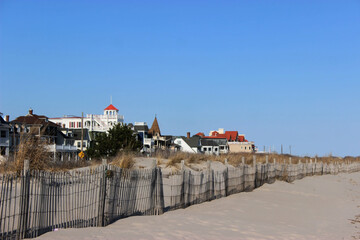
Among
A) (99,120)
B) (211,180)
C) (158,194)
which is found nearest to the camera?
(158,194)

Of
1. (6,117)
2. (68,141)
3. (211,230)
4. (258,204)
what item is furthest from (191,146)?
(211,230)

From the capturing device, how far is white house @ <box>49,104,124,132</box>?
300 ft

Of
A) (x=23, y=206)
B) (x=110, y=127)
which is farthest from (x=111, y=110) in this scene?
(x=23, y=206)

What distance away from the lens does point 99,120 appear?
3671 inches

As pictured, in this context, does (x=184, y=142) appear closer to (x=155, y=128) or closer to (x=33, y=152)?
(x=155, y=128)

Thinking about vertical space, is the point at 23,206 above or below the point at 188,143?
below

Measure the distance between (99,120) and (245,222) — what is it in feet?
268

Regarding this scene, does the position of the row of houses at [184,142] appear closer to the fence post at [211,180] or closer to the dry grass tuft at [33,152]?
the fence post at [211,180]

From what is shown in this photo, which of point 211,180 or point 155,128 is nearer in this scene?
point 211,180

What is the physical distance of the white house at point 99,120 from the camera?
9130 cm

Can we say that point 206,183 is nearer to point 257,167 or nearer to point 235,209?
point 235,209

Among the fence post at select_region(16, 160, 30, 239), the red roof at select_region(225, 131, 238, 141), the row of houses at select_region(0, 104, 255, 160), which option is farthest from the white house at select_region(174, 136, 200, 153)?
the fence post at select_region(16, 160, 30, 239)

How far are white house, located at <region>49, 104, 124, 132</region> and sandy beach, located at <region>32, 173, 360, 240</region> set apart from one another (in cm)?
7086

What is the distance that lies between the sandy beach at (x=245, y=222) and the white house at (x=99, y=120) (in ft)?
232
